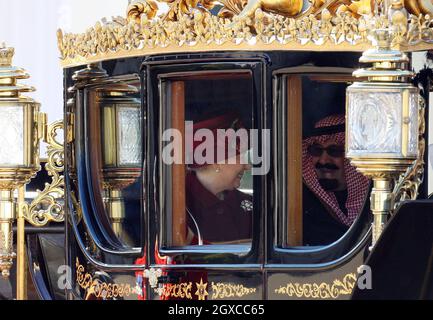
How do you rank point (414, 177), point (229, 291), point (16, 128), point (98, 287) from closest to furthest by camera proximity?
point (414, 177), point (229, 291), point (98, 287), point (16, 128)

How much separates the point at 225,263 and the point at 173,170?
1.10 ft

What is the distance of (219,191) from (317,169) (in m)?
0.30

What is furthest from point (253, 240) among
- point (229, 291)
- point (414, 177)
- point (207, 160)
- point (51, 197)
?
point (51, 197)

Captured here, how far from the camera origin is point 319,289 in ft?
18.3

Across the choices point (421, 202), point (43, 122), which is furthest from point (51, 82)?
point (421, 202)

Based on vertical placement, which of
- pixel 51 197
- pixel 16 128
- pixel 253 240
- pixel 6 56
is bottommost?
pixel 253 240

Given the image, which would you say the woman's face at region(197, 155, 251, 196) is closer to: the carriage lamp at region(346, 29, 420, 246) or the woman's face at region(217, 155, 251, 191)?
the woman's face at region(217, 155, 251, 191)

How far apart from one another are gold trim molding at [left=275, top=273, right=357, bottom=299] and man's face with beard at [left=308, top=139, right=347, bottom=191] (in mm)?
307

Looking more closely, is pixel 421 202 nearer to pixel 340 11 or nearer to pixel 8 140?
pixel 340 11

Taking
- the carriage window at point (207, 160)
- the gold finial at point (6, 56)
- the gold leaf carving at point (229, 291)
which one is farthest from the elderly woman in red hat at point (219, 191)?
the gold finial at point (6, 56)

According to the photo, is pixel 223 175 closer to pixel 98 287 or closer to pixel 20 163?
pixel 98 287

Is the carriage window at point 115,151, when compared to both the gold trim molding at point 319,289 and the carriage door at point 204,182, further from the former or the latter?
the gold trim molding at point 319,289

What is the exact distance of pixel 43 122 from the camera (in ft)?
21.1

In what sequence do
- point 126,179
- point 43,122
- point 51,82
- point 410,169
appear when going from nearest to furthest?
1. point 410,169
2. point 126,179
3. point 43,122
4. point 51,82
